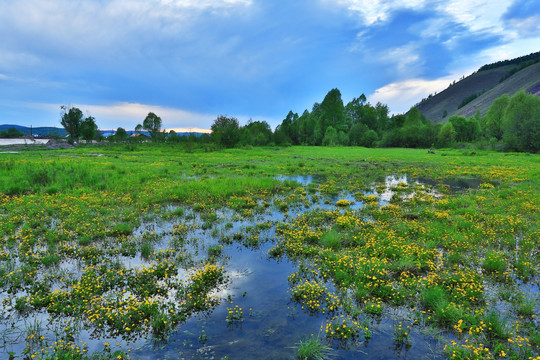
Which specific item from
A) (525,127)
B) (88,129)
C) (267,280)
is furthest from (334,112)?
(267,280)

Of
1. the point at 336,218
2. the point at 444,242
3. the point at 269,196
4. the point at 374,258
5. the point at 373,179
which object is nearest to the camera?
the point at 374,258

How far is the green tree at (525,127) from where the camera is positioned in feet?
189

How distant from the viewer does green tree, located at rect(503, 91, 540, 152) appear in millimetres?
57469

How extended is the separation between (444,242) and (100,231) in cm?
1489

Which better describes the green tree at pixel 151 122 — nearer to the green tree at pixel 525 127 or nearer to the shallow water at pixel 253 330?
the green tree at pixel 525 127

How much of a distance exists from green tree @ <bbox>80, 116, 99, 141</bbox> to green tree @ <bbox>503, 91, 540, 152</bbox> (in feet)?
486

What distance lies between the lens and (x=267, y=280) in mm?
8336

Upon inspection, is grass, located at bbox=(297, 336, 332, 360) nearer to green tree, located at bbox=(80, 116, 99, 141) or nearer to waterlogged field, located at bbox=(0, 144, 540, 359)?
waterlogged field, located at bbox=(0, 144, 540, 359)

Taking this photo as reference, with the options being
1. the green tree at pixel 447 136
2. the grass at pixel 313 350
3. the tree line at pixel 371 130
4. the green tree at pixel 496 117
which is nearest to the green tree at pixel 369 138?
the tree line at pixel 371 130

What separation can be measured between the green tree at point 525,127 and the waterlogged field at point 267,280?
196 feet

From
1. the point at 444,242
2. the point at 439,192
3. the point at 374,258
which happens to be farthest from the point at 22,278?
the point at 439,192

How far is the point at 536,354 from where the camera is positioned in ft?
17.2

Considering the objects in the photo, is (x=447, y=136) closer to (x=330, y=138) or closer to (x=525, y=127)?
(x=525, y=127)

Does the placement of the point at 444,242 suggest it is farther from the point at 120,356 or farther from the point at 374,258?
the point at 120,356
